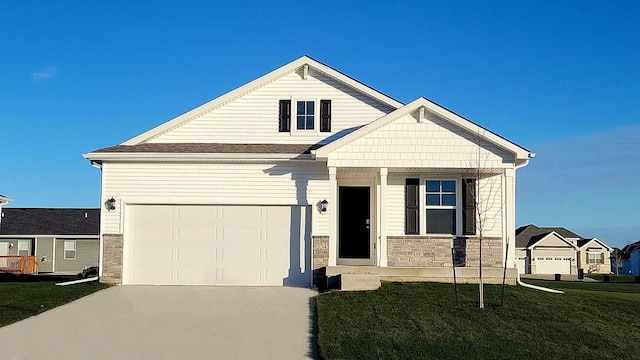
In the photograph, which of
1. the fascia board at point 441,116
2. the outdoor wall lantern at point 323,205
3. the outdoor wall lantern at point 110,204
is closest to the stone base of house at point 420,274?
the outdoor wall lantern at point 323,205

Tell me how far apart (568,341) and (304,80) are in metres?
10.7

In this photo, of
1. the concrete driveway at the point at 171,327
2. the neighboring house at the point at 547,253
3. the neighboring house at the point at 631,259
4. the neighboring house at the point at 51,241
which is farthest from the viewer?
the neighboring house at the point at 631,259

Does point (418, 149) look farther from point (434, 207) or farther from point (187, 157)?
point (187, 157)

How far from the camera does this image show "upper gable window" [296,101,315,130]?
61.4ft

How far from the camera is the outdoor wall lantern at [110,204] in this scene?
1722 centimetres

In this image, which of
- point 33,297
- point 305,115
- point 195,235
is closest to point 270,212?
point 195,235

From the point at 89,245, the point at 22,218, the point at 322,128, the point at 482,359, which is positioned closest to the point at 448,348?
the point at 482,359

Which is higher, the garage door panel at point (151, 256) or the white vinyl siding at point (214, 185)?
the white vinyl siding at point (214, 185)

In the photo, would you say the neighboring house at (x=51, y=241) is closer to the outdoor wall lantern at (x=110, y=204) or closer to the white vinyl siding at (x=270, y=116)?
the white vinyl siding at (x=270, y=116)

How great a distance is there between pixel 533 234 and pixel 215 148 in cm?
4528

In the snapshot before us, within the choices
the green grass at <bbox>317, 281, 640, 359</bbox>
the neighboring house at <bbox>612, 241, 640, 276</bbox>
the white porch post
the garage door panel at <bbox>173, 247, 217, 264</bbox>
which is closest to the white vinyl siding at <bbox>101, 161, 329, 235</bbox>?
the garage door panel at <bbox>173, 247, 217, 264</bbox>

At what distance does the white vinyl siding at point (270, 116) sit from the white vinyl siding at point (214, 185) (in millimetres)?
1426

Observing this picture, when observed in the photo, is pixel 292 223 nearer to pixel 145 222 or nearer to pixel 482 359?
pixel 145 222

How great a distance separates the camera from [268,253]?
17.2 meters
